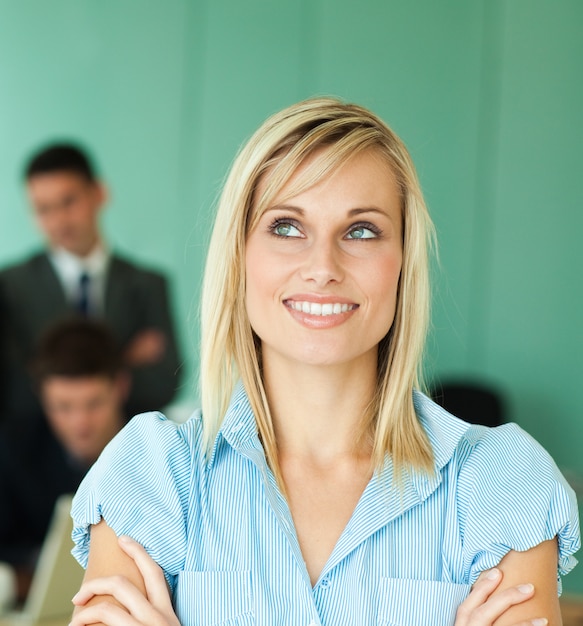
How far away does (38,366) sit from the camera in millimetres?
5059

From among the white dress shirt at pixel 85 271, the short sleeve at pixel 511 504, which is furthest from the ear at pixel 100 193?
the short sleeve at pixel 511 504

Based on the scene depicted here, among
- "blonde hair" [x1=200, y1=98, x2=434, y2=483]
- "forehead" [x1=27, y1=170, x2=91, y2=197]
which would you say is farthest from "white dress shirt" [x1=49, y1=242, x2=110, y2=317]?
"blonde hair" [x1=200, y1=98, x2=434, y2=483]

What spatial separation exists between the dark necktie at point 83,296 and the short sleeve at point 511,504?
3.80 meters

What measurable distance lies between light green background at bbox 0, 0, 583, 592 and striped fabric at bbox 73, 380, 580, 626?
3199 millimetres

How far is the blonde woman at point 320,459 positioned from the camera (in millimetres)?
1549

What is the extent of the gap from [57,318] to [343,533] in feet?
12.5

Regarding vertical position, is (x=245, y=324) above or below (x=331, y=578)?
above

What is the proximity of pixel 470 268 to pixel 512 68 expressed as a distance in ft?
3.10

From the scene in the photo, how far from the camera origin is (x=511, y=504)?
1.57 metres

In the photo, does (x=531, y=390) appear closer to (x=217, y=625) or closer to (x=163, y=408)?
(x=163, y=408)

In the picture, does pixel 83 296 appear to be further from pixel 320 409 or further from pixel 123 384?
pixel 320 409

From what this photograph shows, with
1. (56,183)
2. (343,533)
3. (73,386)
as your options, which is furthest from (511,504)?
(56,183)

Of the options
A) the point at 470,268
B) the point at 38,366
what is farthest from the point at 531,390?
the point at 38,366

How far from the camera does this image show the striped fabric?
155cm
